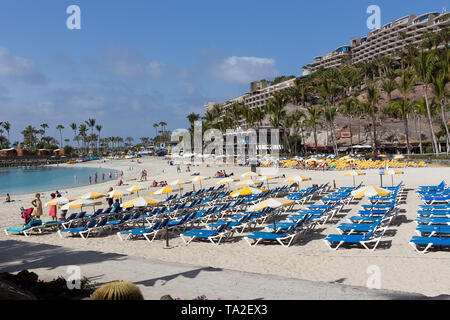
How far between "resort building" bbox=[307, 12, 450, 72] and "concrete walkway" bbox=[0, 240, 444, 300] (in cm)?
10728

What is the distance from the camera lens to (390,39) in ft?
367

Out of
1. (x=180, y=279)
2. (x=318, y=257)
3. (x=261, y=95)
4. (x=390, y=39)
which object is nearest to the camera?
(x=180, y=279)

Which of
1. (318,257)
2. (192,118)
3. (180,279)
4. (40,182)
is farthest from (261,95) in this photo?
(180,279)

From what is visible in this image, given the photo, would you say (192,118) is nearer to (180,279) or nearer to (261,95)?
(261,95)

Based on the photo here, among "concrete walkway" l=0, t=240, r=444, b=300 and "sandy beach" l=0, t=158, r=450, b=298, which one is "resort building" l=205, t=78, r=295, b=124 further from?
"concrete walkway" l=0, t=240, r=444, b=300

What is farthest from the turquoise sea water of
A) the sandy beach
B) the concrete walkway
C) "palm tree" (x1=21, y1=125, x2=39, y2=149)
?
"palm tree" (x1=21, y1=125, x2=39, y2=149)

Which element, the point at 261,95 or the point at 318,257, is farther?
the point at 261,95

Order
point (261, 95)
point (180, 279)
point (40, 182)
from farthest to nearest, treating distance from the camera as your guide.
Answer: point (261, 95)
point (40, 182)
point (180, 279)

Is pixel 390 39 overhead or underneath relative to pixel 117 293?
overhead

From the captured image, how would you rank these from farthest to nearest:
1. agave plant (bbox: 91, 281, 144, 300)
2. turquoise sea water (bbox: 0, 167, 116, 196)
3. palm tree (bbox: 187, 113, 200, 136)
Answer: palm tree (bbox: 187, 113, 200, 136), turquoise sea water (bbox: 0, 167, 116, 196), agave plant (bbox: 91, 281, 144, 300)

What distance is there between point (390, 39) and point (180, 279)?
127 meters

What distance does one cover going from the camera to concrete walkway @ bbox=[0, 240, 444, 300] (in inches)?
231
